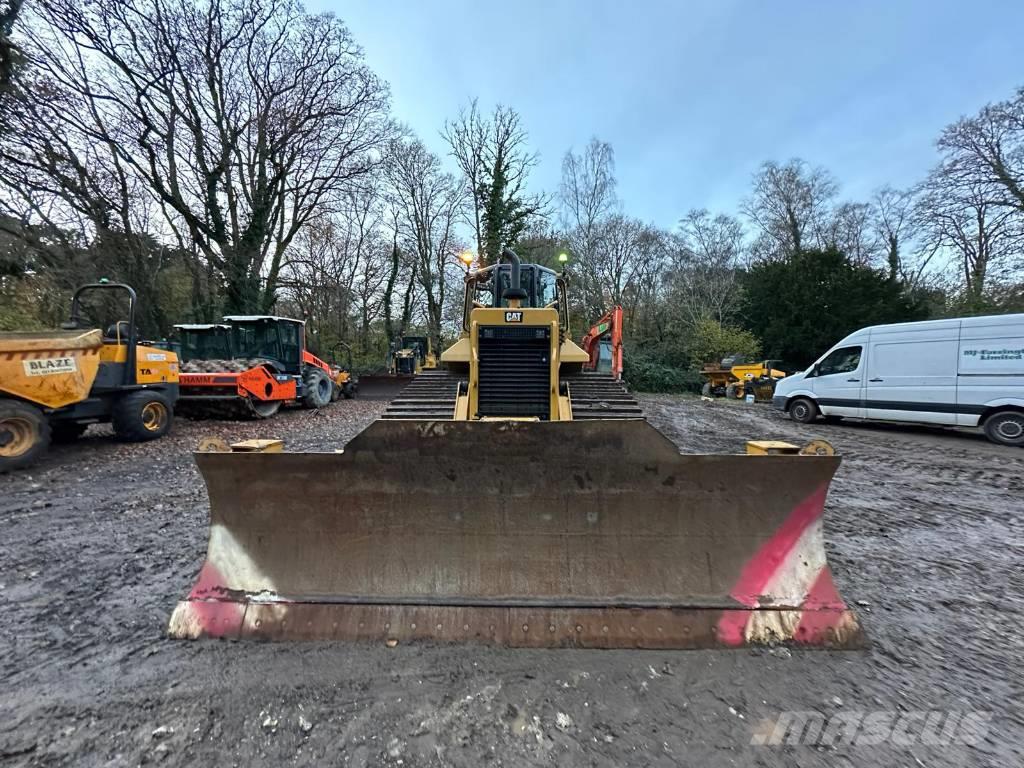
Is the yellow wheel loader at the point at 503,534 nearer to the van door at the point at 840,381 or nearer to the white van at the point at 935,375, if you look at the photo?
the white van at the point at 935,375

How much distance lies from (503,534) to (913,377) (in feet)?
32.2

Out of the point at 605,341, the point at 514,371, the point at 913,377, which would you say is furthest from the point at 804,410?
the point at 514,371

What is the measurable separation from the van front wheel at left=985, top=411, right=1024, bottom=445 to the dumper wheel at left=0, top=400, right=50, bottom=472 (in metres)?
14.2

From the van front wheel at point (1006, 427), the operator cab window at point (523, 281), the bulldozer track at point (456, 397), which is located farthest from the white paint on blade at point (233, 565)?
the van front wheel at point (1006, 427)

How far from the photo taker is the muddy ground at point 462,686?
153 cm

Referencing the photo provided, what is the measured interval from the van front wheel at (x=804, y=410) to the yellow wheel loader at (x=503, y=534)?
31.8 ft

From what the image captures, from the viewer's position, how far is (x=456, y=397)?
16.2 ft

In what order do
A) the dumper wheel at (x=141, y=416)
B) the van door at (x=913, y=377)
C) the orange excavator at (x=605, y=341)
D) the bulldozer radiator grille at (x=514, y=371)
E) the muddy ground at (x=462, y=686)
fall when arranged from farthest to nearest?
the orange excavator at (x=605, y=341) < the van door at (x=913, y=377) < the dumper wheel at (x=141, y=416) < the bulldozer radiator grille at (x=514, y=371) < the muddy ground at (x=462, y=686)

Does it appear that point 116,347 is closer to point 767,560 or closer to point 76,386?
point 76,386

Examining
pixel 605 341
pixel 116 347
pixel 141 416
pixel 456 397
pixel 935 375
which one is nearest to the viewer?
pixel 456 397

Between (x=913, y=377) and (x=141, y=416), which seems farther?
(x=913, y=377)

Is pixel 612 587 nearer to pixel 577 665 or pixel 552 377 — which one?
pixel 577 665

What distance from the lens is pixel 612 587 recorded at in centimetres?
221

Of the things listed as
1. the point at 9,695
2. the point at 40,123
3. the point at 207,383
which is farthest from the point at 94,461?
the point at 40,123
